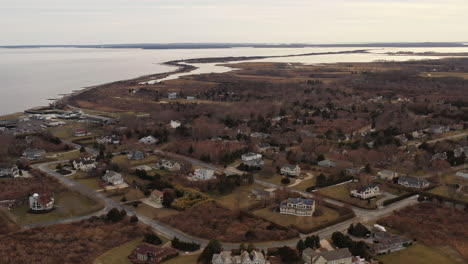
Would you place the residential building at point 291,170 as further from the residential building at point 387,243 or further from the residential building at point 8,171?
the residential building at point 8,171

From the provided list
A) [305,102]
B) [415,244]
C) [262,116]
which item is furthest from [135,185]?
[305,102]

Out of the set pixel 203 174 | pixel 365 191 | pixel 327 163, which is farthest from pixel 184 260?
pixel 327 163

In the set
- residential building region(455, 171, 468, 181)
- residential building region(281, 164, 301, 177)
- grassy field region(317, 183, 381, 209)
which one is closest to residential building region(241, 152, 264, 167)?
residential building region(281, 164, 301, 177)

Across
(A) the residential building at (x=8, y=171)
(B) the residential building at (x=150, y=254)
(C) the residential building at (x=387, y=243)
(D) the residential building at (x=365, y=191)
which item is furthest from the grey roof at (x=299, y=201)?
(A) the residential building at (x=8, y=171)

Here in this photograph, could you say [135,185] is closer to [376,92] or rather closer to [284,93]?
[284,93]

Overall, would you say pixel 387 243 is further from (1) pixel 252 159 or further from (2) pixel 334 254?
(1) pixel 252 159
